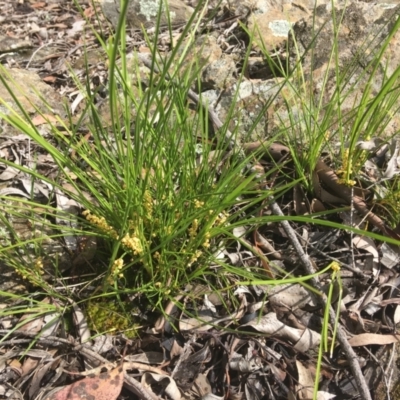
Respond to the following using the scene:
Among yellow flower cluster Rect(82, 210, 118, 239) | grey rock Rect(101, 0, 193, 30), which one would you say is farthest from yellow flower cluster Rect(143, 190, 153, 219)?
grey rock Rect(101, 0, 193, 30)

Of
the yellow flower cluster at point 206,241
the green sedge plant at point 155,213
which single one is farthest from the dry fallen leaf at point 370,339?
the yellow flower cluster at point 206,241

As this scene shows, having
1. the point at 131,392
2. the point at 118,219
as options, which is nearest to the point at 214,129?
the point at 118,219

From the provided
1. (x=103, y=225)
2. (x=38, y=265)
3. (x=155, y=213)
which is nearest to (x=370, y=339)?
(x=155, y=213)

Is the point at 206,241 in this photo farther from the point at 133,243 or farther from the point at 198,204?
the point at 133,243

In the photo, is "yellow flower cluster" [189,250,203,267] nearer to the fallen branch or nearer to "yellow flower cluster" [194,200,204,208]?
"yellow flower cluster" [194,200,204,208]

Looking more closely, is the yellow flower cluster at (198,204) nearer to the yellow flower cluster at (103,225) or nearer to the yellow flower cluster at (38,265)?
the yellow flower cluster at (103,225)
